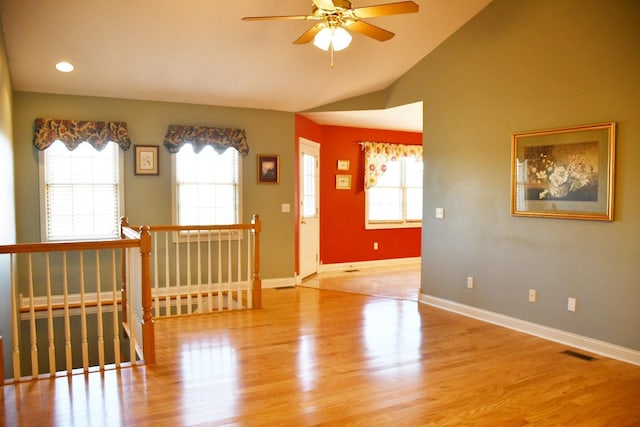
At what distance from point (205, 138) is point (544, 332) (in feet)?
14.4

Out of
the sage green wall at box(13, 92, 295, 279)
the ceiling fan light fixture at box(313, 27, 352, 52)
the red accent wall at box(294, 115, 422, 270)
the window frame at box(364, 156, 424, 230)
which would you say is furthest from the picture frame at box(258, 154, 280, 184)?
the ceiling fan light fixture at box(313, 27, 352, 52)

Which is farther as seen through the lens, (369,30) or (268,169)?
(268,169)

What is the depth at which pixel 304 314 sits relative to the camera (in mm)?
4910

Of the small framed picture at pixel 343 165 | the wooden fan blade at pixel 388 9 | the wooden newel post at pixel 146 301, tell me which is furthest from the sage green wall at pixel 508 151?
the wooden newel post at pixel 146 301

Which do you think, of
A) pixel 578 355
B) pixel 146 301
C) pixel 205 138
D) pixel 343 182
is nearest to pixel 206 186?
pixel 205 138

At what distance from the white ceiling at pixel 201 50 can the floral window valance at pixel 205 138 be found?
37 centimetres

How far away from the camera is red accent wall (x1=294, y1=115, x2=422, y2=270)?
25.0 feet

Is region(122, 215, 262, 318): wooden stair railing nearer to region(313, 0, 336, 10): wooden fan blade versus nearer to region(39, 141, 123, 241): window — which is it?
region(39, 141, 123, 241): window

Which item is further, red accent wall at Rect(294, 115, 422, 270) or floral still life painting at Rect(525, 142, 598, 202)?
red accent wall at Rect(294, 115, 422, 270)

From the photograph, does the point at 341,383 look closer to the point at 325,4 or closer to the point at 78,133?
the point at 325,4

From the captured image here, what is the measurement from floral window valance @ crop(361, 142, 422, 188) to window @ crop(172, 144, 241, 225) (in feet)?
8.44

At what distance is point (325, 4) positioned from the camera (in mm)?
2859

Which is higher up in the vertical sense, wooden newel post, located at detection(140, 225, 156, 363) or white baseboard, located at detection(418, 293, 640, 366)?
wooden newel post, located at detection(140, 225, 156, 363)

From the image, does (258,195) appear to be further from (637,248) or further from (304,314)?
(637,248)
